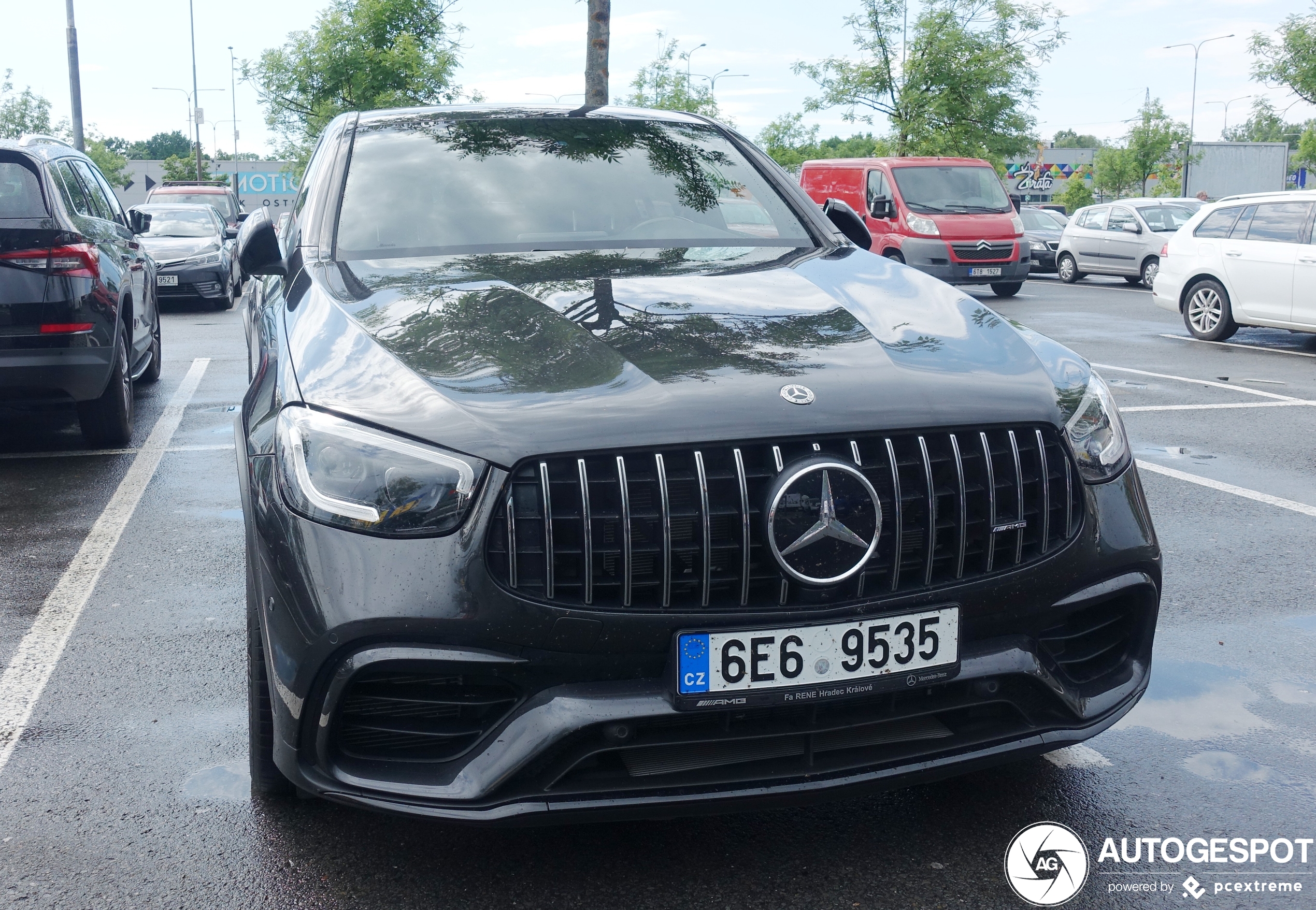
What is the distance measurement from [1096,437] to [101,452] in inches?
237

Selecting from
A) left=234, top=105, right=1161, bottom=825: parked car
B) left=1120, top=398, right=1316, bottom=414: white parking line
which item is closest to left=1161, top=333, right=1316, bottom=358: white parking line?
left=1120, top=398, right=1316, bottom=414: white parking line

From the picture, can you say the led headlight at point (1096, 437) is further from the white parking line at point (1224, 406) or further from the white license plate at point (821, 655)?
the white parking line at point (1224, 406)

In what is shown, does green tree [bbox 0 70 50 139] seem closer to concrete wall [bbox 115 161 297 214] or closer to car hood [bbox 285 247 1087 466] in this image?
concrete wall [bbox 115 161 297 214]

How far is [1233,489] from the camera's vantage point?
20.0 feet

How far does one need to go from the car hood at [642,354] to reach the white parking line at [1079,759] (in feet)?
3.12

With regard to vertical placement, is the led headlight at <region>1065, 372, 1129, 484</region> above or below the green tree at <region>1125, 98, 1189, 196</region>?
below

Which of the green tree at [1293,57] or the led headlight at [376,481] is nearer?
the led headlight at [376,481]

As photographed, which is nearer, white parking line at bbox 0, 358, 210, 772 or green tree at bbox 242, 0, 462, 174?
white parking line at bbox 0, 358, 210, 772

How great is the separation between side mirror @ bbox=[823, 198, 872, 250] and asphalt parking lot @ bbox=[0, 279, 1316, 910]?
5.25ft

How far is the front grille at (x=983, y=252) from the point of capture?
58.6 ft

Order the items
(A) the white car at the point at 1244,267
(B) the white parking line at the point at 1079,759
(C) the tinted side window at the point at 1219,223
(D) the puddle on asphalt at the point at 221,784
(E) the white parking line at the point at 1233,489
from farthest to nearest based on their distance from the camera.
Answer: (C) the tinted side window at the point at 1219,223, (A) the white car at the point at 1244,267, (E) the white parking line at the point at 1233,489, (B) the white parking line at the point at 1079,759, (D) the puddle on asphalt at the point at 221,784

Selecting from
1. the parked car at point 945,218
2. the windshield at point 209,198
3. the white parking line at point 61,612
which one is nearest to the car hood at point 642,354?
the white parking line at point 61,612

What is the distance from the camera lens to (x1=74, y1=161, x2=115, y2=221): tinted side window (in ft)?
24.8

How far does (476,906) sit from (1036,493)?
4.38 feet
